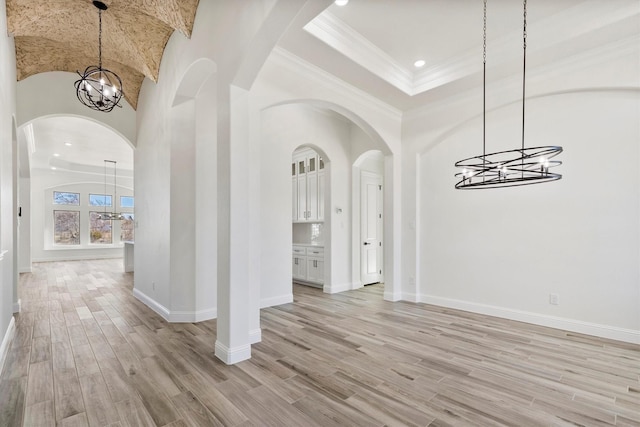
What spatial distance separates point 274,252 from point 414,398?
310 centimetres

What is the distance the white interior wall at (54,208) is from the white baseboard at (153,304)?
8.39 metres

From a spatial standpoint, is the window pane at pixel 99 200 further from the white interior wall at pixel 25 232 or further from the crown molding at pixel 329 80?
the crown molding at pixel 329 80

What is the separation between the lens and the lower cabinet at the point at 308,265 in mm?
5977

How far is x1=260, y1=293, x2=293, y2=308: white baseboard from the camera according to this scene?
15.1 ft

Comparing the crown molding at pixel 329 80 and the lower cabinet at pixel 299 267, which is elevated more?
the crown molding at pixel 329 80

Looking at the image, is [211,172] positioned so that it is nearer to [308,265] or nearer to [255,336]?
[255,336]

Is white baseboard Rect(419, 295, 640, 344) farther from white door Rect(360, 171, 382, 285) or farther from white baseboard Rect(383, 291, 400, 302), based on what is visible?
white door Rect(360, 171, 382, 285)

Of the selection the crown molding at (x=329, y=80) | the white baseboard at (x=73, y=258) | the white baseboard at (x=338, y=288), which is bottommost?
the white baseboard at (x=73, y=258)

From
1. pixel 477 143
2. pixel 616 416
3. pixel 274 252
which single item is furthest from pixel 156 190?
pixel 616 416

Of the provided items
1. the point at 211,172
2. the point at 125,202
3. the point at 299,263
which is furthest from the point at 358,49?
the point at 125,202

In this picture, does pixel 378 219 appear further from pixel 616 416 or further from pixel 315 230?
pixel 616 416

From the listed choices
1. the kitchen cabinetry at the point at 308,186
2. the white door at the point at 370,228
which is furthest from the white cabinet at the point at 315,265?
the white door at the point at 370,228

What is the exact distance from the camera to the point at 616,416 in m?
1.98

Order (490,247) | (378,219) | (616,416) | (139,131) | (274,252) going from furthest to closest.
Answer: (378,219)
(139,131)
(274,252)
(490,247)
(616,416)
